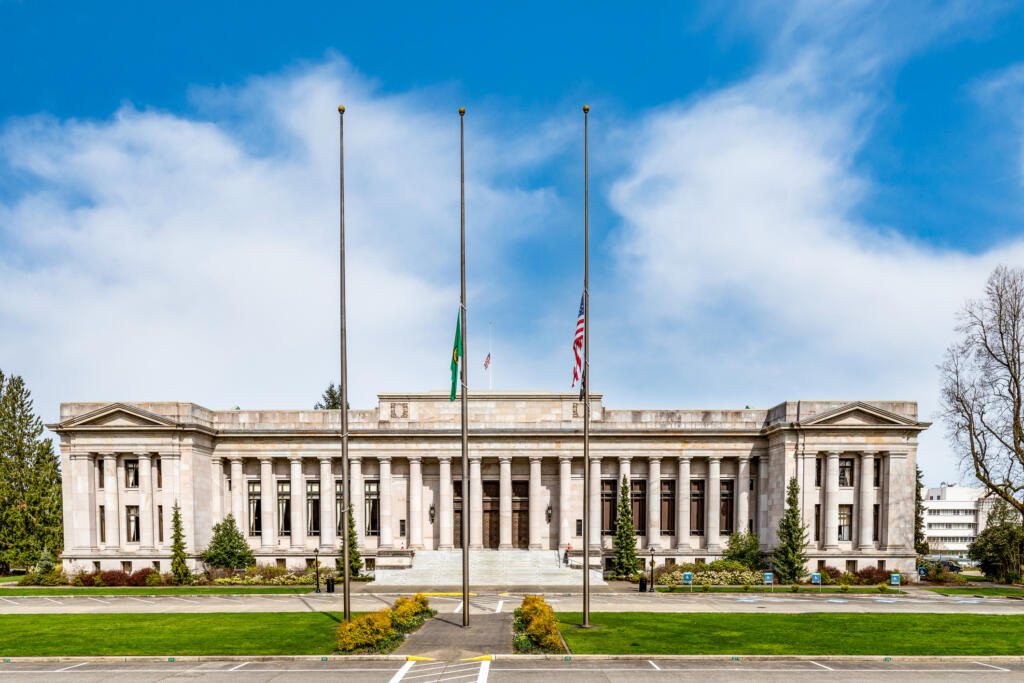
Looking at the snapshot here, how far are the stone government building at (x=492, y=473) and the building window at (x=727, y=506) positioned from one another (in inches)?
4.7

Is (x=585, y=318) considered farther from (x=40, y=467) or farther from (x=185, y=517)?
(x=40, y=467)

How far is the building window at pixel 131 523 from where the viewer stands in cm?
5288

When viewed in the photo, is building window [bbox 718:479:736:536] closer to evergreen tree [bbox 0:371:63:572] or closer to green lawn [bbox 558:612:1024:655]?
green lawn [bbox 558:612:1024:655]

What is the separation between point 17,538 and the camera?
5709cm

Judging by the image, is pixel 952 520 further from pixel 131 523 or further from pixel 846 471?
pixel 131 523

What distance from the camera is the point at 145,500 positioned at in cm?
5191

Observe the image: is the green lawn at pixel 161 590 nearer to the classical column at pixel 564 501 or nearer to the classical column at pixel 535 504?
the classical column at pixel 535 504

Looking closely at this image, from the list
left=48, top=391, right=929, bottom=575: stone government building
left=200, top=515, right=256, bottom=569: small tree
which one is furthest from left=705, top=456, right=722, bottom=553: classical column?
left=200, top=515, right=256, bottom=569: small tree

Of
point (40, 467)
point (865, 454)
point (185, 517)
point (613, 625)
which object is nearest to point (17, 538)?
point (40, 467)

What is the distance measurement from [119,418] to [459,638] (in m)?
39.8

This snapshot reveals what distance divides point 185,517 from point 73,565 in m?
9.51

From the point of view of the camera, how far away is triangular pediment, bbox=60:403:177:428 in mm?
51625

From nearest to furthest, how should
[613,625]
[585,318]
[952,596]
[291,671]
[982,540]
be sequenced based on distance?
[291,671] < [585,318] < [613,625] < [952,596] < [982,540]

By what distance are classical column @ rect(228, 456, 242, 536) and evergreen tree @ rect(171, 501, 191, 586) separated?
577cm
